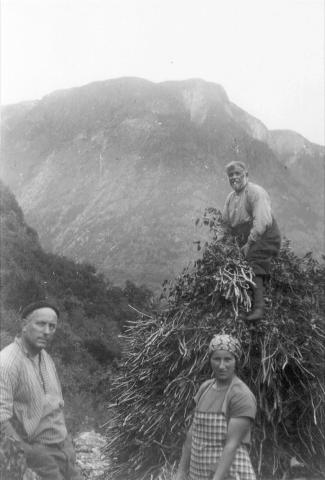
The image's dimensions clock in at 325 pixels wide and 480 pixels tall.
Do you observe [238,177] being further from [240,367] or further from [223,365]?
[223,365]

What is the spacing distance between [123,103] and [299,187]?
27537mm

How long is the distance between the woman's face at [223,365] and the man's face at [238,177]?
6.14 feet

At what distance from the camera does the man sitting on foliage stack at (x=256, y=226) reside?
14.8 feet

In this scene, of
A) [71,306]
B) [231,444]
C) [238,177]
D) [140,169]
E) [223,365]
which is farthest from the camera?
[140,169]

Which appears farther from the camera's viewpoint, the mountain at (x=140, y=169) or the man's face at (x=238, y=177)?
the mountain at (x=140, y=169)

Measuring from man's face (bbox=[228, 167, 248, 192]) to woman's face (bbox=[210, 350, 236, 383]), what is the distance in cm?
187

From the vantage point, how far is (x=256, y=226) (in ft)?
14.8

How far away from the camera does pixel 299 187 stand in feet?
251

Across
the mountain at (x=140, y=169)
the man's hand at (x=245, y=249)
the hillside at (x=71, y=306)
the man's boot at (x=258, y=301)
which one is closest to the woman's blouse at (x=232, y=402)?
the man's boot at (x=258, y=301)

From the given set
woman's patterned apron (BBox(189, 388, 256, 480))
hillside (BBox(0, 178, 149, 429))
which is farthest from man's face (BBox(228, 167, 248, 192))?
hillside (BBox(0, 178, 149, 429))

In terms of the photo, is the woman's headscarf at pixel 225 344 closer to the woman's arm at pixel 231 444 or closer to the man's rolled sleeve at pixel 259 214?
the woman's arm at pixel 231 444

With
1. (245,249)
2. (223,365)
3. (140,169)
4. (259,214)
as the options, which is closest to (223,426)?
(223,365)

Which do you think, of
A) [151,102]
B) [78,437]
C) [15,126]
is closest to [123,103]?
[151,102]

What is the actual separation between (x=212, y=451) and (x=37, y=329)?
1.25 meters
